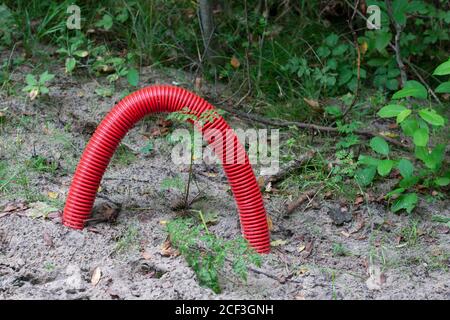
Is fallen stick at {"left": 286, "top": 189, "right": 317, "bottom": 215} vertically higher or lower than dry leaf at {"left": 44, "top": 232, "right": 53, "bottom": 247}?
higher

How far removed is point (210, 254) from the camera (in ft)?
10.5

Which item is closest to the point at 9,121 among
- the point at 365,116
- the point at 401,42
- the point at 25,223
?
the point at 25,223

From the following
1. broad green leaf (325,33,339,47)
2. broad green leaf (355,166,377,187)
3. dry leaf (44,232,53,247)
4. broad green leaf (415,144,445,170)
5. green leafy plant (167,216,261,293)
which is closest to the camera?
green leafy plant (167,216,261,293)

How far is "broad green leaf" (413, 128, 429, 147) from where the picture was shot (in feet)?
11.2

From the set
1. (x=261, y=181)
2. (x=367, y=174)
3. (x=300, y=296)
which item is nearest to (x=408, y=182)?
(x=367, y=174)

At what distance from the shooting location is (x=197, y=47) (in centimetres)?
482

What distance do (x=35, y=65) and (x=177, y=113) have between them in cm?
195

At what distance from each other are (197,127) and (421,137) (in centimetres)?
101

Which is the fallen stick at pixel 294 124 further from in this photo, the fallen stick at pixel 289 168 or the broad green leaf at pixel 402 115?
the broad green leaf at pixel 402 115

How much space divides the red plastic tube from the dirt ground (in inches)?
7.7

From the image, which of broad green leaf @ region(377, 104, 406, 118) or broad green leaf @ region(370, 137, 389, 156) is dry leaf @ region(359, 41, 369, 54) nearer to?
broad green leaf @ region(370, 137, 389, 156)

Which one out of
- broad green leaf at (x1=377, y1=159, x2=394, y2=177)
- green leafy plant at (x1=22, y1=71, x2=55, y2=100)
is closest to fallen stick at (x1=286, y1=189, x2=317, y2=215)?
broad green leaf at (x1=377, y1=159, x2=394, y2=177)

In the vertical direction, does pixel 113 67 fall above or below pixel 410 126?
above

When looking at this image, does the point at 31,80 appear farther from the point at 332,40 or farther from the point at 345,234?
the point at 345,234
